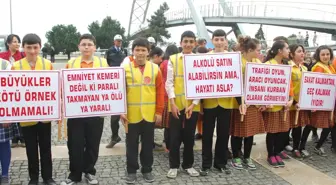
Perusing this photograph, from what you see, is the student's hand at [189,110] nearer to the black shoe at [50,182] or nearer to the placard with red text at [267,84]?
the placard with red text at [267,84]

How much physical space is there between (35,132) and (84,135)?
58 cm

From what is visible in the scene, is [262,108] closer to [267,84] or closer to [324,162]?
[267,84]

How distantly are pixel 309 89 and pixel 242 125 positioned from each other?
4.29 ft

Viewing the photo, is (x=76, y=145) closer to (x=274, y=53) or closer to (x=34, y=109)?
(x=34, y=109)

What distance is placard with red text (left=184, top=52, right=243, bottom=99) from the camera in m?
4.50

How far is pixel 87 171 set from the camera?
4418mm

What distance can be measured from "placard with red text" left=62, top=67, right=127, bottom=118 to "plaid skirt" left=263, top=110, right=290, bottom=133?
7.23 ft

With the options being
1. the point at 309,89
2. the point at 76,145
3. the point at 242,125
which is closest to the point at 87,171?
the point at 76,145

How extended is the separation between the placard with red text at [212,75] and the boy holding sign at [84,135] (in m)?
1.14

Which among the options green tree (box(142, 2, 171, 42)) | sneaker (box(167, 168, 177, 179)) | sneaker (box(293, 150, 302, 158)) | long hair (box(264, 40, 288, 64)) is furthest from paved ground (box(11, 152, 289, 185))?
green tree (box(142, 2, 171, 42))

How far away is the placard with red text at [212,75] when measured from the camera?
450cm

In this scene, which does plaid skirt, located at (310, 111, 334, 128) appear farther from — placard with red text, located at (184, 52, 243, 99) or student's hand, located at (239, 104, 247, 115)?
placard with red text, located at (184, 52, 243, 99)

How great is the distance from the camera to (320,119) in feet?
Result: 18.4

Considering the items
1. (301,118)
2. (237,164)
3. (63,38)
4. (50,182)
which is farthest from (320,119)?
(63,38)
